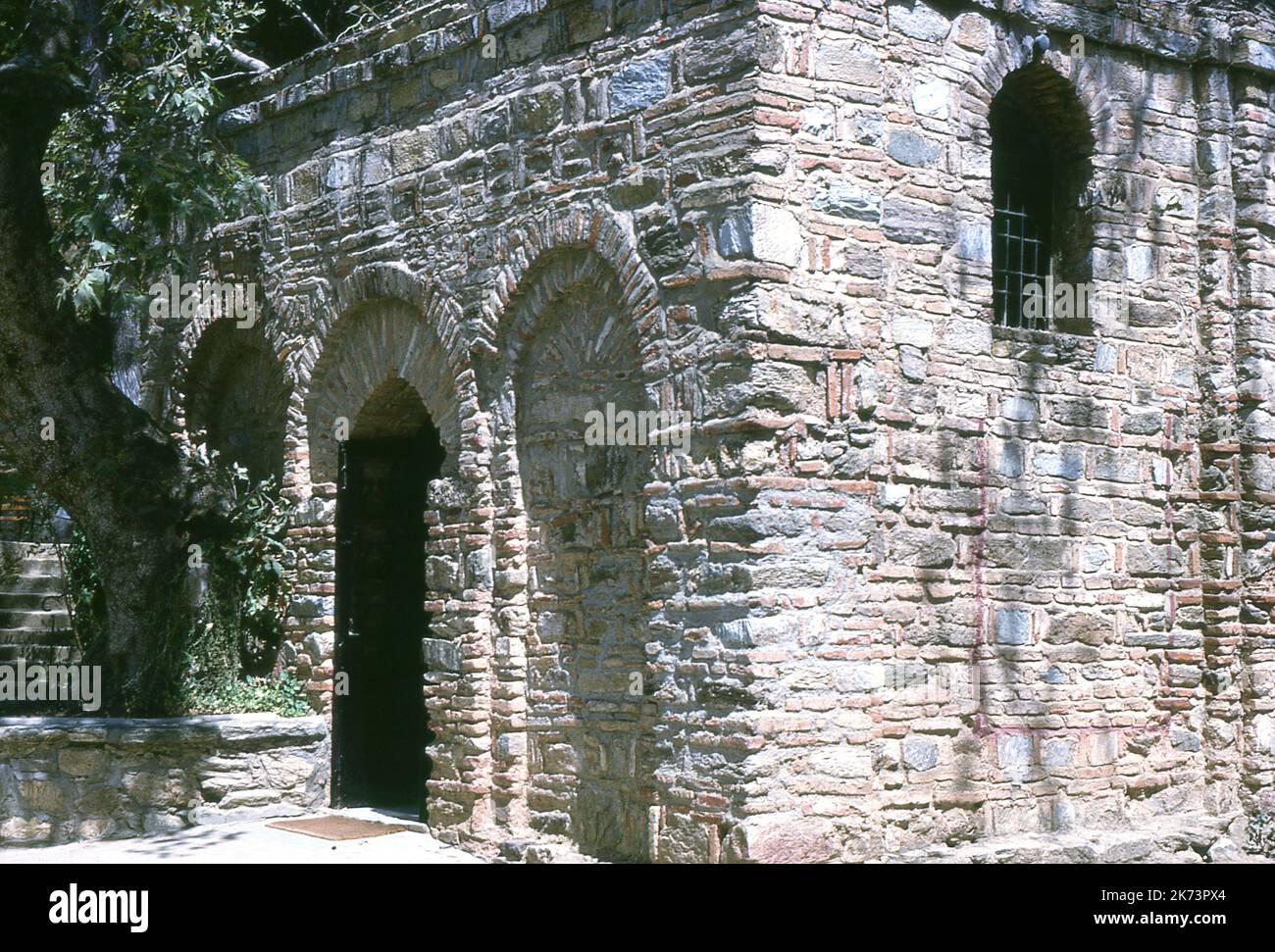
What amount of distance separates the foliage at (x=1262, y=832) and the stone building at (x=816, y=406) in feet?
0.42

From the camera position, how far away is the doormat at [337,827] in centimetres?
861

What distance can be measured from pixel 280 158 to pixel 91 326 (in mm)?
1705

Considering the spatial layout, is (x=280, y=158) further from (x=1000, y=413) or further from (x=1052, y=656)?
(x=1052, y=656)

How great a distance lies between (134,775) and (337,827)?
4.09ft

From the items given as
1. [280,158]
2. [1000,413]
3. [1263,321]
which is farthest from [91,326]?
[1263,321]

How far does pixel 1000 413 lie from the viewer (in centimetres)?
776

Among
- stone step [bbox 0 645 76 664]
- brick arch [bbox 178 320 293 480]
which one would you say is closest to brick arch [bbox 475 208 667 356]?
brick arch [bbox 178 320 293 480]

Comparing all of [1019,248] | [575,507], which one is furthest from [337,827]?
[1019,248]

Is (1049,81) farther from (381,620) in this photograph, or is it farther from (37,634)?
(37,634)

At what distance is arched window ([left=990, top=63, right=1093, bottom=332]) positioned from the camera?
819 cm

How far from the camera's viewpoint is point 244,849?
823cm

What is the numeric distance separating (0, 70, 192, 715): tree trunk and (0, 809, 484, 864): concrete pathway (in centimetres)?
106

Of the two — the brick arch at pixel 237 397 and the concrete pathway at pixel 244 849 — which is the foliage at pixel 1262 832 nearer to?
the concrete pathway at pixel 244 849

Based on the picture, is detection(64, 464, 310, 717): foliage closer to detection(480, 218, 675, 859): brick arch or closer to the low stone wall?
the low stone wall
